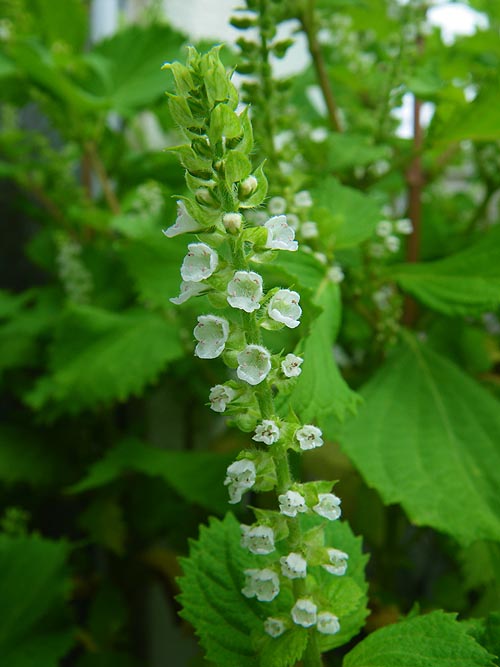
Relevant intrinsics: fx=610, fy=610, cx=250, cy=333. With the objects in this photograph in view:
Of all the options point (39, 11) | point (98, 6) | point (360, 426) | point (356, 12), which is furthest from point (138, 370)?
point (98, 6)

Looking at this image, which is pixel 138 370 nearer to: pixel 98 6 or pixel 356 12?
pixel 356 12

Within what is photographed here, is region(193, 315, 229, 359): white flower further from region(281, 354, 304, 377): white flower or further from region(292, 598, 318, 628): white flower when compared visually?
region(292, 598, 318, 628): white flower

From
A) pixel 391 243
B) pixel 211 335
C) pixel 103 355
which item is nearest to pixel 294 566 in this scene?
pixel 211 335

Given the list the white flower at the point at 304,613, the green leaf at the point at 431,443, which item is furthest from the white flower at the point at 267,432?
the green leaf at the point at 431,443

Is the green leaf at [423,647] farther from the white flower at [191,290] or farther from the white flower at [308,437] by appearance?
the white flower at [191,290]

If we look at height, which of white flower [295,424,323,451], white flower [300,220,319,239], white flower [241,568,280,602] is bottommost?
white flower [241,568,280,602]

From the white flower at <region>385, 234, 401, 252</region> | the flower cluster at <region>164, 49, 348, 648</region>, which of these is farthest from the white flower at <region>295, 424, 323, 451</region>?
the white flower at <region>385, 234, 401, 252</region>
